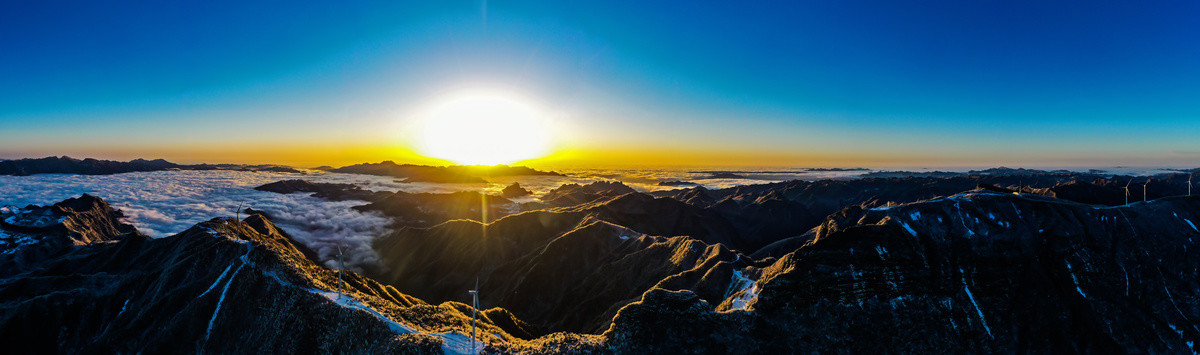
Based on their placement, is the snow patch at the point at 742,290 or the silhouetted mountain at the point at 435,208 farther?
the silhouetted mountain at the point at 435,208

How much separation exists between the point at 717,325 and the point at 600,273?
39.8m

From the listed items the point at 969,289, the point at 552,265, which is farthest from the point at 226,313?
the point at 969,289

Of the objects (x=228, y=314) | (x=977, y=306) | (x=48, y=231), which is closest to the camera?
(x=228, y=314)

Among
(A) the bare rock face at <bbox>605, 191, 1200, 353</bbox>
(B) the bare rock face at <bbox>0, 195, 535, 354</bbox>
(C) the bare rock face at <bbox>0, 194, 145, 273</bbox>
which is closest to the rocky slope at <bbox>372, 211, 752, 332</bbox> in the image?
(A) the bare rock face at <bbox>605, 191, 1200, 353</bbox>

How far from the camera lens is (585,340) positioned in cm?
3081

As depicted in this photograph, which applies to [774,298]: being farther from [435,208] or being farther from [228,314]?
[435,208]

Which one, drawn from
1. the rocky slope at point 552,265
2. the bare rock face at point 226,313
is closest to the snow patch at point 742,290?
the rocky slope at point 552,265

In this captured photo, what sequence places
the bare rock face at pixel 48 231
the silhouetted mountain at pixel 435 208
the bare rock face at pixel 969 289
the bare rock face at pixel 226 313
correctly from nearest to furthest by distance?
the bare rock face at pixel 226 313, the bare rock face at pixel 969 289, the bare rock face at pixel 48 231, the silhouetted mountain at pixel 435 208

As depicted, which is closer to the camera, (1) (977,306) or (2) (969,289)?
(1) (977,306)

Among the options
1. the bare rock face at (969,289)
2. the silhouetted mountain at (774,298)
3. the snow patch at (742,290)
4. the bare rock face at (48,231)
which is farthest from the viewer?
the bare rock face at (48,231)

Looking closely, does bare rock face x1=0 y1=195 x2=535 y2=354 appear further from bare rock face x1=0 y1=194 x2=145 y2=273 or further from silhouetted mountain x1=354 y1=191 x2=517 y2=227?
silhouetted mountain x1=354 y1=191 x2=517 y2=227

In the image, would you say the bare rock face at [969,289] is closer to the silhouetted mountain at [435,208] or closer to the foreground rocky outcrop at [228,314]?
the foreground rocky outcrop at [228,314]

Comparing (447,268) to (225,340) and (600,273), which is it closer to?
(600,273)

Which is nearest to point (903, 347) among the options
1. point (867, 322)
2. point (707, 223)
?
point (867, 322)
